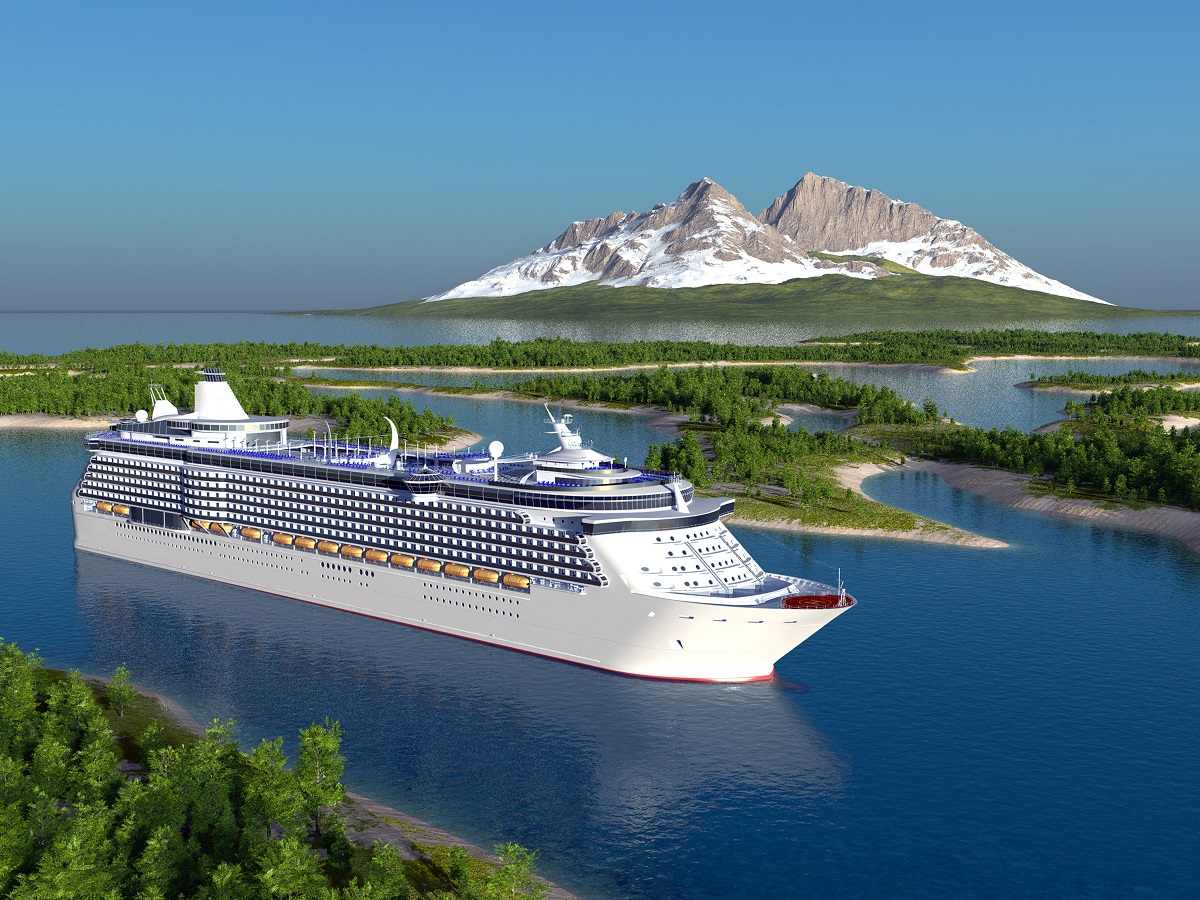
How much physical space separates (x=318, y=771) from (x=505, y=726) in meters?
12.0

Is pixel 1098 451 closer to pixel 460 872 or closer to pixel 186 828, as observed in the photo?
pixel 460 872

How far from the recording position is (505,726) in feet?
172

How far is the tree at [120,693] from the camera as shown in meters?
52.8

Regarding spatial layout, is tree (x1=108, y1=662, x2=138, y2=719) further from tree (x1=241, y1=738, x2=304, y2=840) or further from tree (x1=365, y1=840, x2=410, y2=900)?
tree (x1=365, y1=840, x2=410, y2=900)

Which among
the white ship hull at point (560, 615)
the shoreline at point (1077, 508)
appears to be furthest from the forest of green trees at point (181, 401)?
the white ship hull at point (560, 615)

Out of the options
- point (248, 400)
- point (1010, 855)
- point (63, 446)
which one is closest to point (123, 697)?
point (1010, 855)

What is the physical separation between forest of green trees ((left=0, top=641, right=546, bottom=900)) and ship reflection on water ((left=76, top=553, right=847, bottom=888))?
4.11m

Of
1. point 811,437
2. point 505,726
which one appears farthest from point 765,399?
point 505,726

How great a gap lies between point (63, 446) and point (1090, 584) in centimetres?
13225

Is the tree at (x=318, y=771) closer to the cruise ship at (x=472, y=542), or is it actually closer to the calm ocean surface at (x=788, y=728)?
the calm ocean surface at (x=788, y=728)

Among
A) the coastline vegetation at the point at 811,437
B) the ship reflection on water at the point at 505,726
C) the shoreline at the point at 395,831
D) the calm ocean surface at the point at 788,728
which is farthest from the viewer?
the coastline vegetation at the point at 811,437

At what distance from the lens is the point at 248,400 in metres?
180

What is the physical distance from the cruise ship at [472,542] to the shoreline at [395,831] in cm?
1651

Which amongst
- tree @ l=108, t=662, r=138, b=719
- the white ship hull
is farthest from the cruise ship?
tree @ l=108, t=662, r=138, b=719
